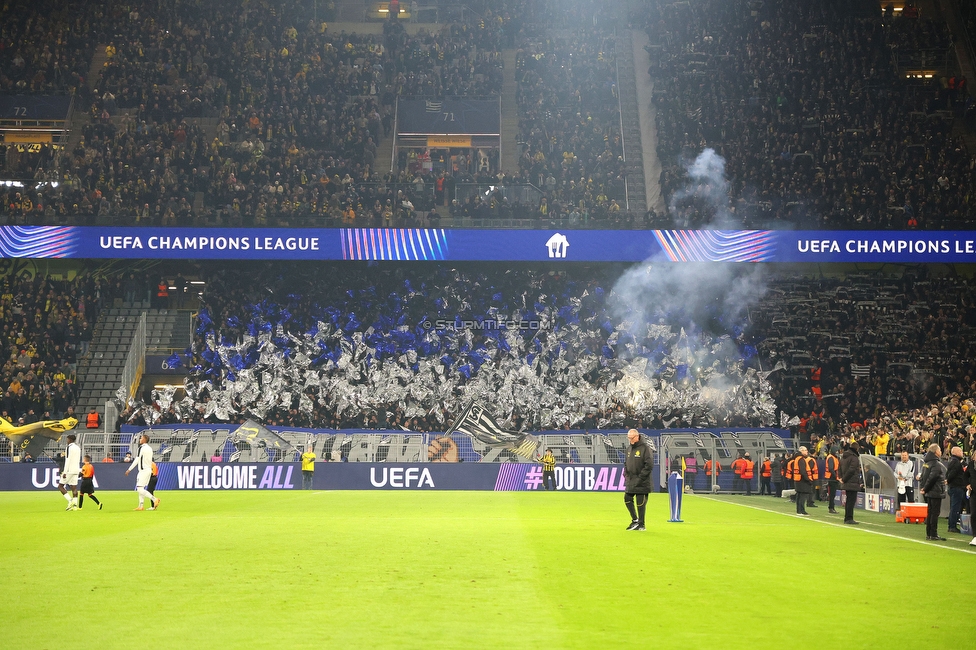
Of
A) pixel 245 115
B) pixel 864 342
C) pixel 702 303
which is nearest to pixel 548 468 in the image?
pixel 702 303

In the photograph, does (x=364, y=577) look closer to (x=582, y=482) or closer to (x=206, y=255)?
(x=582, y=482)

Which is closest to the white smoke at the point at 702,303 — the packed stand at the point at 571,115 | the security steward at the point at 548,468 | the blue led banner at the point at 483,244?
the blue led banner at the point at 483,244

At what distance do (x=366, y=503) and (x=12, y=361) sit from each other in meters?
21.0

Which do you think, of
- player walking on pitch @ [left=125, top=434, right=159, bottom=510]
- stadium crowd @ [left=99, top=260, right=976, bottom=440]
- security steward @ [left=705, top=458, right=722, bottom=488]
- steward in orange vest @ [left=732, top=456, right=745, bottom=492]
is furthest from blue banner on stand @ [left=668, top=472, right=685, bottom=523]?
stadium crowd @ [left=99, top=260, right=976, bottom=440]

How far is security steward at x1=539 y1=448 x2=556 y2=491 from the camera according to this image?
37.0 m

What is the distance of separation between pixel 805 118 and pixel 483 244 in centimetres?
1688

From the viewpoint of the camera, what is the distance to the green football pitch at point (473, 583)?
9.59m

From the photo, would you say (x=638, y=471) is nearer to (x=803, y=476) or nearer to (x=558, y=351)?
(x=803, y=476)

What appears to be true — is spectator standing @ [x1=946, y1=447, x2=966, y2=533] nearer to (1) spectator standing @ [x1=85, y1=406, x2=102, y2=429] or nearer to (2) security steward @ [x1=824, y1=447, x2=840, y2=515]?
(2) security steward @ [x1=824, y1=447, x2=840, y2=515]

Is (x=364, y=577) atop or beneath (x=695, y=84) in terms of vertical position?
beneath

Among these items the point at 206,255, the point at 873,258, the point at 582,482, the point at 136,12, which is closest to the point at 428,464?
the point at 582,482

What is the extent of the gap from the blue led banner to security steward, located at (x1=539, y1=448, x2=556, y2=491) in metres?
10.7

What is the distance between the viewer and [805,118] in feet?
162

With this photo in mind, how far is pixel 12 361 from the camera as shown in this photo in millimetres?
42469
